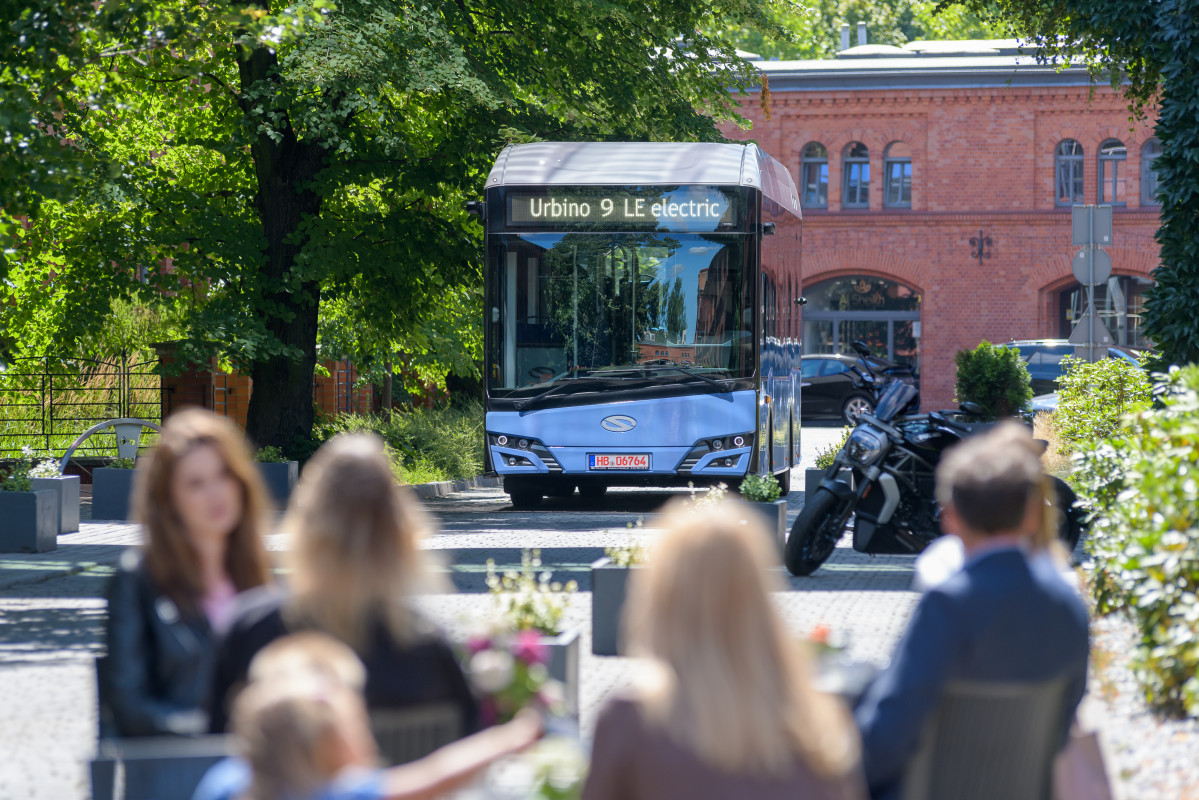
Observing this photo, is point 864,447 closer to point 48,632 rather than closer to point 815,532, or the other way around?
point 815,532

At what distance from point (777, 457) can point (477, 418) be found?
858 centimetres

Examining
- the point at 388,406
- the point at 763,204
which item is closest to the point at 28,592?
the point at 763,204

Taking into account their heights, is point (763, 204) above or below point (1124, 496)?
above

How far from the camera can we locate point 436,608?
9.54 meters

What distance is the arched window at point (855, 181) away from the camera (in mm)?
42719

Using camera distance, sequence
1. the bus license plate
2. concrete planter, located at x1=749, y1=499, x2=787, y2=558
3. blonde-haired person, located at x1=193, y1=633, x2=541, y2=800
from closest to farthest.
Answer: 1. blonde-haired person, located at x1=193, y1=633, x2=541, y2=800
2. concrete planter, located at x1=749, y1=499, x2=787, y2=558
3. the bus license plate

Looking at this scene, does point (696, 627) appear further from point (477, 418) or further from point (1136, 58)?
point (477, 418)

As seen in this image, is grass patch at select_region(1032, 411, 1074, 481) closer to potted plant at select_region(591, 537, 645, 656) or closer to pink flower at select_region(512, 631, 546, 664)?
potted plant at select_region(591, 537, 645, 656)

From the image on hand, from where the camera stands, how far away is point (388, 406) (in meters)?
26.5

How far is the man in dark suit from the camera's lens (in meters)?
3.34

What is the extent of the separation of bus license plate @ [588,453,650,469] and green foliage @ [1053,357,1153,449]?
4179 mm

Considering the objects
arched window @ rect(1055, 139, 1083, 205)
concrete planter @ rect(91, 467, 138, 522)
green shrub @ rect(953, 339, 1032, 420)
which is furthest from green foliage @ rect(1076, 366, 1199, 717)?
arched window @ rect(1055, 139, 1083, 205)

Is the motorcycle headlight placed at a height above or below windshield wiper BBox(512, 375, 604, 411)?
below

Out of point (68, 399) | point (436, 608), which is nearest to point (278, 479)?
point (68, 399)
